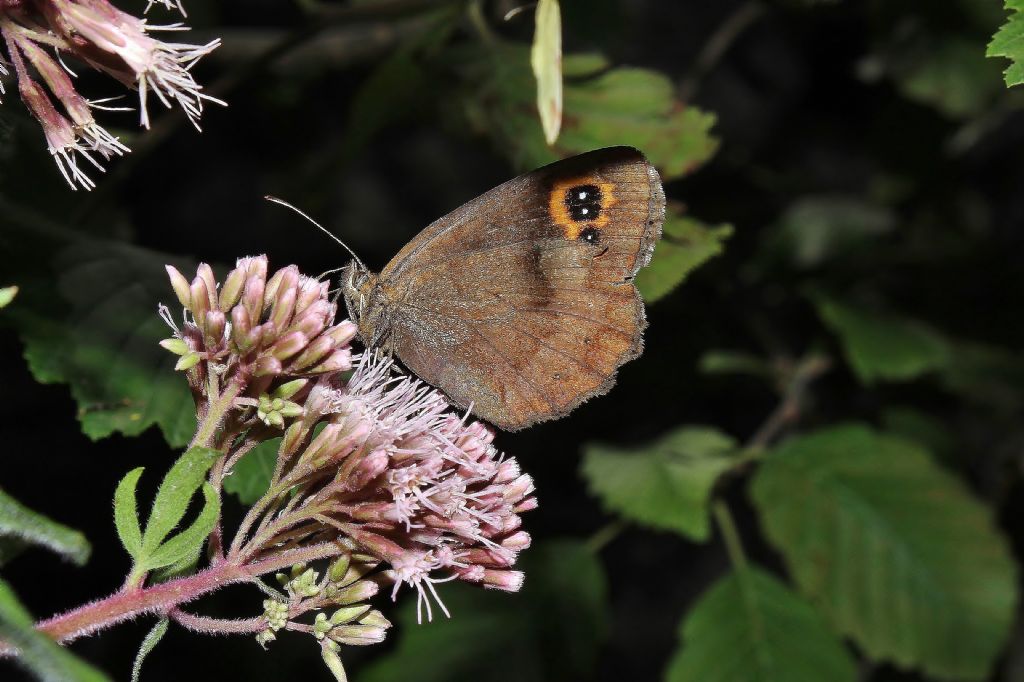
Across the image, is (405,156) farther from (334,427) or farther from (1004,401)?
(334,427)

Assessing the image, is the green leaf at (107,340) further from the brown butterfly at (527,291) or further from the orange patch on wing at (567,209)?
the orange patch on wing at (567,209)

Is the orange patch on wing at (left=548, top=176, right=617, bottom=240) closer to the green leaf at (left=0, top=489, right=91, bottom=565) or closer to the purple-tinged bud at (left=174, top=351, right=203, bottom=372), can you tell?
the purple-tinged bud at (left=174, top=351, right=203, bottom=372)

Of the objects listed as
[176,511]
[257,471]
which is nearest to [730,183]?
[257,471]

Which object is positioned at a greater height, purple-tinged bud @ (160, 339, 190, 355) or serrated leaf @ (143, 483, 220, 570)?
purple-tinged bud @ (160, 339, 190, 355)

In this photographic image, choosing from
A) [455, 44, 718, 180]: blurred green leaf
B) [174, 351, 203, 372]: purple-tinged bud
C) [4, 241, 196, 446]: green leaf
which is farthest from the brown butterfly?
[174, 351, 203, 372]: purple-tinged bud

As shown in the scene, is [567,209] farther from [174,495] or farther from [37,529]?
[37,529]

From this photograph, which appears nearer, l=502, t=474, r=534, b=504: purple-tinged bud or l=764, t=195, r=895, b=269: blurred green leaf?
l=502, t=474, r=534, b=504: purple-tinged bud

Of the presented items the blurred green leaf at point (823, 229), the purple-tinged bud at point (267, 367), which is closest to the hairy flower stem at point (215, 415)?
the purple-tinged bud at point (267, 367)
